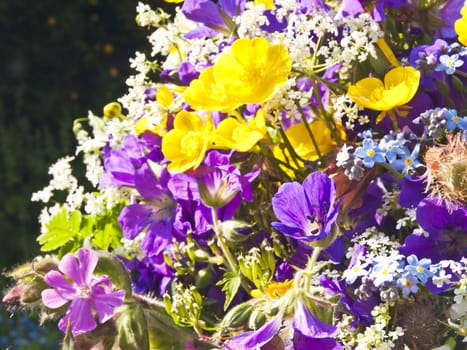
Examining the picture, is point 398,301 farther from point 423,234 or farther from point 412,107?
point 412,107

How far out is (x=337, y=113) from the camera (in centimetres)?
78

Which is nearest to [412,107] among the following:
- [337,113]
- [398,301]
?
[337,113]

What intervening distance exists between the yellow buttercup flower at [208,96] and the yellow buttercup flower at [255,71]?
10 millimetres

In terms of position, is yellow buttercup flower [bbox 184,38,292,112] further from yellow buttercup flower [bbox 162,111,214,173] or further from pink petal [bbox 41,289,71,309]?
A: pink petal [bbox 41,289,71,309]

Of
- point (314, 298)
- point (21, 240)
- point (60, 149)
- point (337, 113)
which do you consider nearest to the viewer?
point (314, 298)

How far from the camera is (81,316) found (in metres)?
0.71

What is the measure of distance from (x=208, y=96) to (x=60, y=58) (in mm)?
2965

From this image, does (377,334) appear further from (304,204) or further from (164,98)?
(164,98)

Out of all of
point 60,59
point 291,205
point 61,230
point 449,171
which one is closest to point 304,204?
point 291,205

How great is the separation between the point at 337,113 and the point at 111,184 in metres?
0.25

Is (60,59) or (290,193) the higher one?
(60,59)

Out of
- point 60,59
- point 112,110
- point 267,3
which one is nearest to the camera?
point 267,3

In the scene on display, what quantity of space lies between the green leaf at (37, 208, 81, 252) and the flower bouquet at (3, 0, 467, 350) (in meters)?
0.02

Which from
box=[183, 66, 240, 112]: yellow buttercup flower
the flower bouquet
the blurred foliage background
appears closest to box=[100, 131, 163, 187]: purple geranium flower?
the flower bouquet
